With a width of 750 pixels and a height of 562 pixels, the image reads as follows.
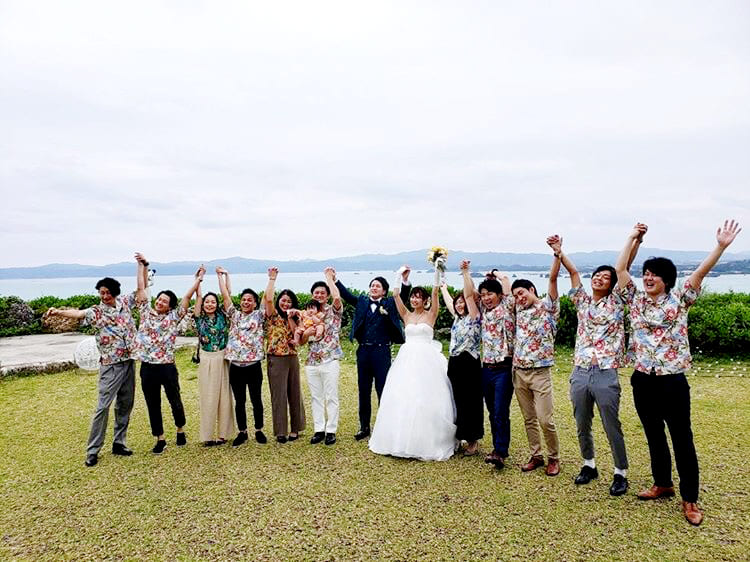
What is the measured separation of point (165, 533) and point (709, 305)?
1261cm

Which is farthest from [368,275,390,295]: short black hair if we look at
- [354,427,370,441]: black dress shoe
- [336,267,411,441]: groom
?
Answer: [354,427,370,441]: black dress shoe

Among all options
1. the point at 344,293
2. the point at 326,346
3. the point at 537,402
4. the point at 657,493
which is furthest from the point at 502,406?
the point at 344,293

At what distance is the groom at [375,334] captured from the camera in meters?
6.87

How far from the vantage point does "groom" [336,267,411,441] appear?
6867mm

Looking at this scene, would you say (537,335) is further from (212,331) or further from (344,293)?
(212,331)

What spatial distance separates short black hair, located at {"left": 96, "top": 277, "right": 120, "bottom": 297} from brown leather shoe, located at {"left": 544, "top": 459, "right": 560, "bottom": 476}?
510 centimetres

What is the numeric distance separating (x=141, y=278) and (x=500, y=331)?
4106 millimetres

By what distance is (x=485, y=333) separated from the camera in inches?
233

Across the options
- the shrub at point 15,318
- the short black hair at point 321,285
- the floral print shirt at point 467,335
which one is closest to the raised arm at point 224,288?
Answer: the short black hair at point 321,285

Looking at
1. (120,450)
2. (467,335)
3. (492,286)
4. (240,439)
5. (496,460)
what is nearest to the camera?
(496,460)

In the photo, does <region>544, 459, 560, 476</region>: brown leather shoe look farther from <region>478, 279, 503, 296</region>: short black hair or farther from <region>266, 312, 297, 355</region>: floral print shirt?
<region>266, 312, 297, 355</region>: floral print shirt

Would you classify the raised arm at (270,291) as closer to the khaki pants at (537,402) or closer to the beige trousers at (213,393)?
the beige trousers at (213,393)

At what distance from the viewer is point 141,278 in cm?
639

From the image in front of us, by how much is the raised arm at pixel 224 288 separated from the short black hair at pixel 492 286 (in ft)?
9.83
